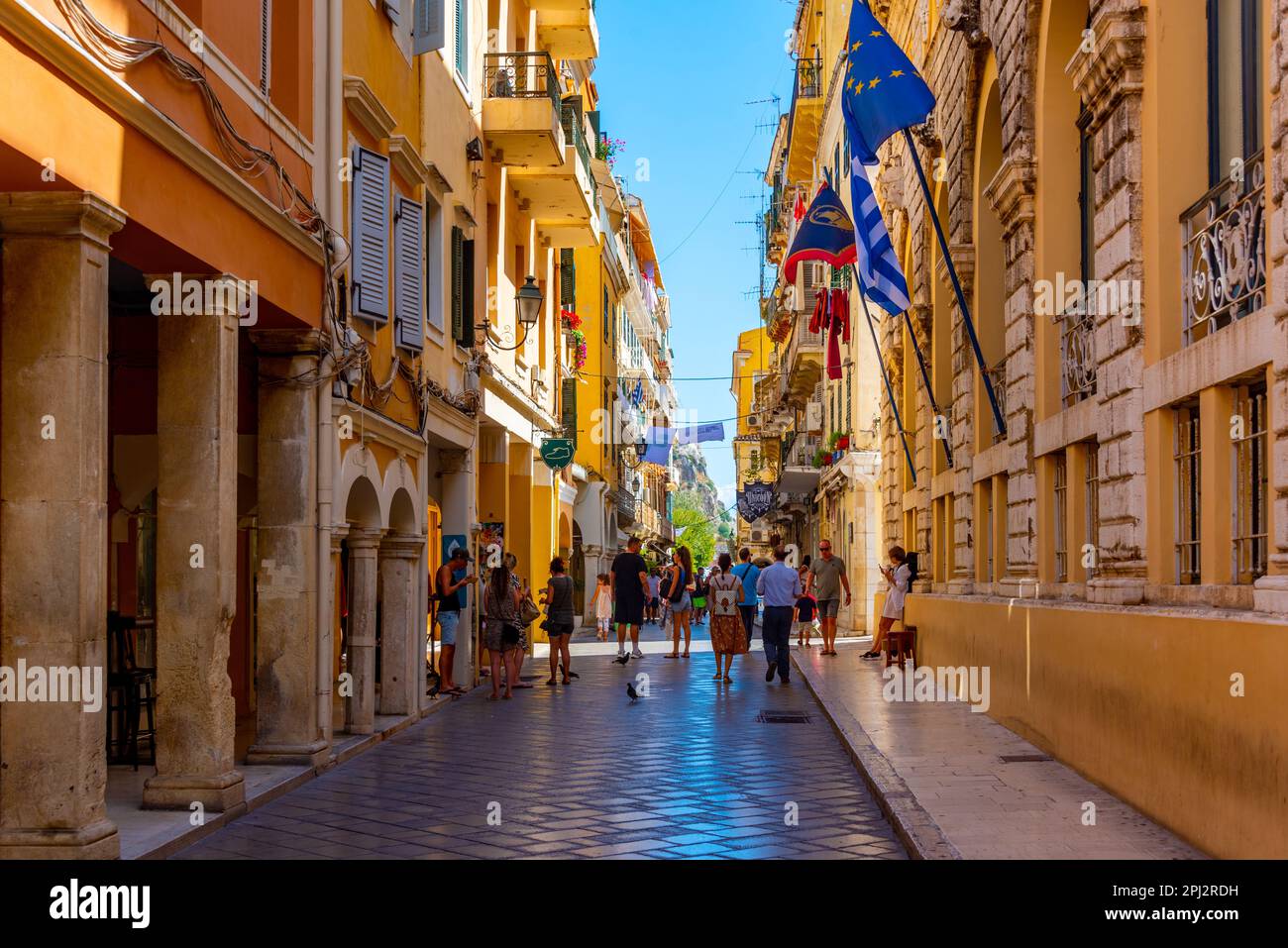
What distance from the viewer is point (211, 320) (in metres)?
10.2

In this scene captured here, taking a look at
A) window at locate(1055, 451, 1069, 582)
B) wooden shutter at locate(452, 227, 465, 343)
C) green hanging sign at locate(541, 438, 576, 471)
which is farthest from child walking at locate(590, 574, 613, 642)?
window at locate(1055, 451, 1069, 582)

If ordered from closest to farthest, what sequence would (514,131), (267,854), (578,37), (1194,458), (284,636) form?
1. (267,854)
2. (1194,458)
3. (284,636)
4. (514,131)
5. (578,37)

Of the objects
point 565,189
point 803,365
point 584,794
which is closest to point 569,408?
point 565,189

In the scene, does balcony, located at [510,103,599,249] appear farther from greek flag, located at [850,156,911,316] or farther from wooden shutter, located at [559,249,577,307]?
greek flag, located at [850,156,911,316]

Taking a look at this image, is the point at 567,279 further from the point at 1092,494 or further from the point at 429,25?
the point at 1092,494

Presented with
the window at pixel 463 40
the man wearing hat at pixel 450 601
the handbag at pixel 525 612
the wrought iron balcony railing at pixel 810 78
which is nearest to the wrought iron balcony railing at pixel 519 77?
the window at pixel 463 40

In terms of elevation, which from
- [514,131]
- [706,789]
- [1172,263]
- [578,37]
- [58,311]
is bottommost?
[706,789]

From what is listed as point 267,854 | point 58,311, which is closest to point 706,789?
point 267,854

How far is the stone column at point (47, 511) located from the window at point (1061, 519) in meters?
8.37
